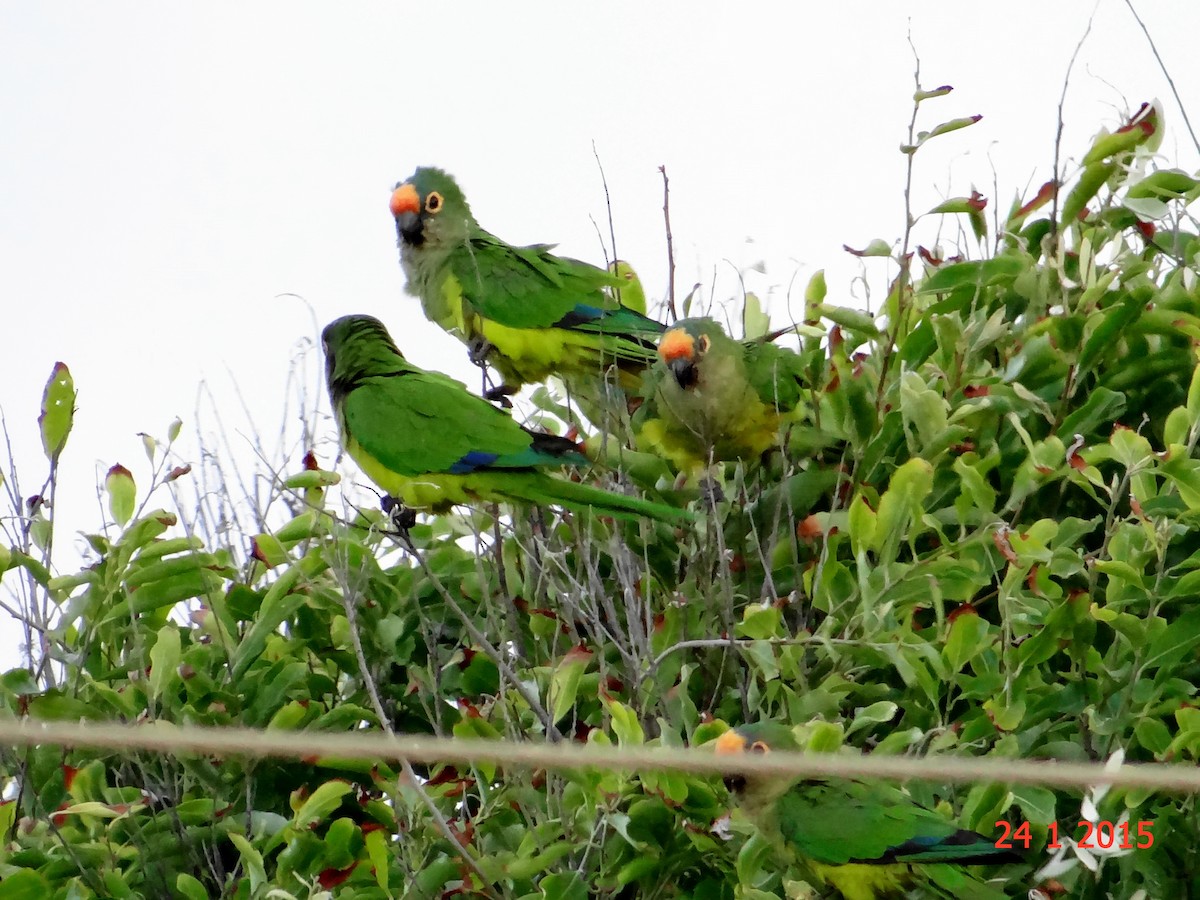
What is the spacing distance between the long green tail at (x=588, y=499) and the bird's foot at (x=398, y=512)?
44 cm

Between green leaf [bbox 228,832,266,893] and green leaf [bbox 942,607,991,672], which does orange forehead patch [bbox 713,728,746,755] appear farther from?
green leaf [bbox 228,832,266,893]

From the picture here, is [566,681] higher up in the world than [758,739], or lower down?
higher up

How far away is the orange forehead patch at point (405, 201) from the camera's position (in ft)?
14.1

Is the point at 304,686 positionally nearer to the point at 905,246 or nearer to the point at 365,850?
the point at 365,850

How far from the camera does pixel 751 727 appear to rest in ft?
7.79

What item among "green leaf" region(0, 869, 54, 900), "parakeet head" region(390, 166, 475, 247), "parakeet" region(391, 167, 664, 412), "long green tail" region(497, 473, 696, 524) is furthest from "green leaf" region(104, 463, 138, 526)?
"parakeet head" region(390, 166, 475, 247)

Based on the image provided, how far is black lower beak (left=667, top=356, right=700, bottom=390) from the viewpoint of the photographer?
11.3 feet

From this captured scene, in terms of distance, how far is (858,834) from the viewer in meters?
2.53

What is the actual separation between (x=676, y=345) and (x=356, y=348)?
3.25 feet

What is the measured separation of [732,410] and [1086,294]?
3.06 ft

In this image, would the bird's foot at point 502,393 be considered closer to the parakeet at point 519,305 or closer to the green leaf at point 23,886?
the parakeet at point 519,305

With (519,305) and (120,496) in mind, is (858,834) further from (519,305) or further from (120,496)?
(519,305)

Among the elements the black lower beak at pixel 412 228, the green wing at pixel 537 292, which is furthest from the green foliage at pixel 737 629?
the black lower beak at pixel 412 228

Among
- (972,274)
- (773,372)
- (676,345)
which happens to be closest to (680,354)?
(676,345)
